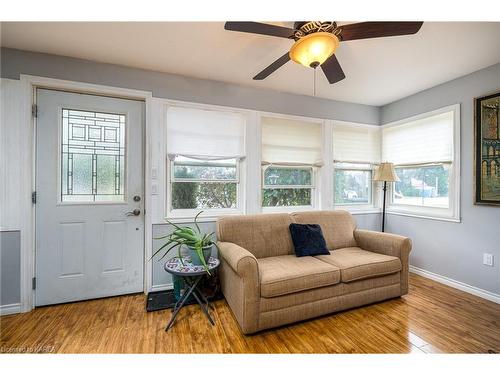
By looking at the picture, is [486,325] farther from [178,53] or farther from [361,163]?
[178,53]

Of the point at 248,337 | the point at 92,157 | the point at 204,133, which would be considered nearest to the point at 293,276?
the point at 248,337

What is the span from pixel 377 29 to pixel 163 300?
2.88 m

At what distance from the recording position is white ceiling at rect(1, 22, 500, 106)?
1.84 m

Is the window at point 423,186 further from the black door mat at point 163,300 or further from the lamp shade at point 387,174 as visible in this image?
the black door mat at point 163,300

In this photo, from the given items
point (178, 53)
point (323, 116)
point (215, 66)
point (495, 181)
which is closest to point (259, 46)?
point (215, 66)

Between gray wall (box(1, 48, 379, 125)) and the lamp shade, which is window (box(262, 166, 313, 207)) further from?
the lamp shade

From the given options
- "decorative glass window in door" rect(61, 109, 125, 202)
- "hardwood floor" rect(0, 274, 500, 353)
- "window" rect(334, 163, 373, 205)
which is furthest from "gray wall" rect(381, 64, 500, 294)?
"decorative glass window in door" rect(61, 109, 125, 202)

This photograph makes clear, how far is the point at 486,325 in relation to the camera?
1926 mm

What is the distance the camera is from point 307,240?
2451 millimetres

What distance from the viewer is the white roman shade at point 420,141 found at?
2816 millimetres

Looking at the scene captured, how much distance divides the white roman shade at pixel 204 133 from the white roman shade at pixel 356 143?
1514 millimetres

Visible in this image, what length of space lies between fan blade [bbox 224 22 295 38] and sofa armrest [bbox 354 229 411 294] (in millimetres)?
2221
